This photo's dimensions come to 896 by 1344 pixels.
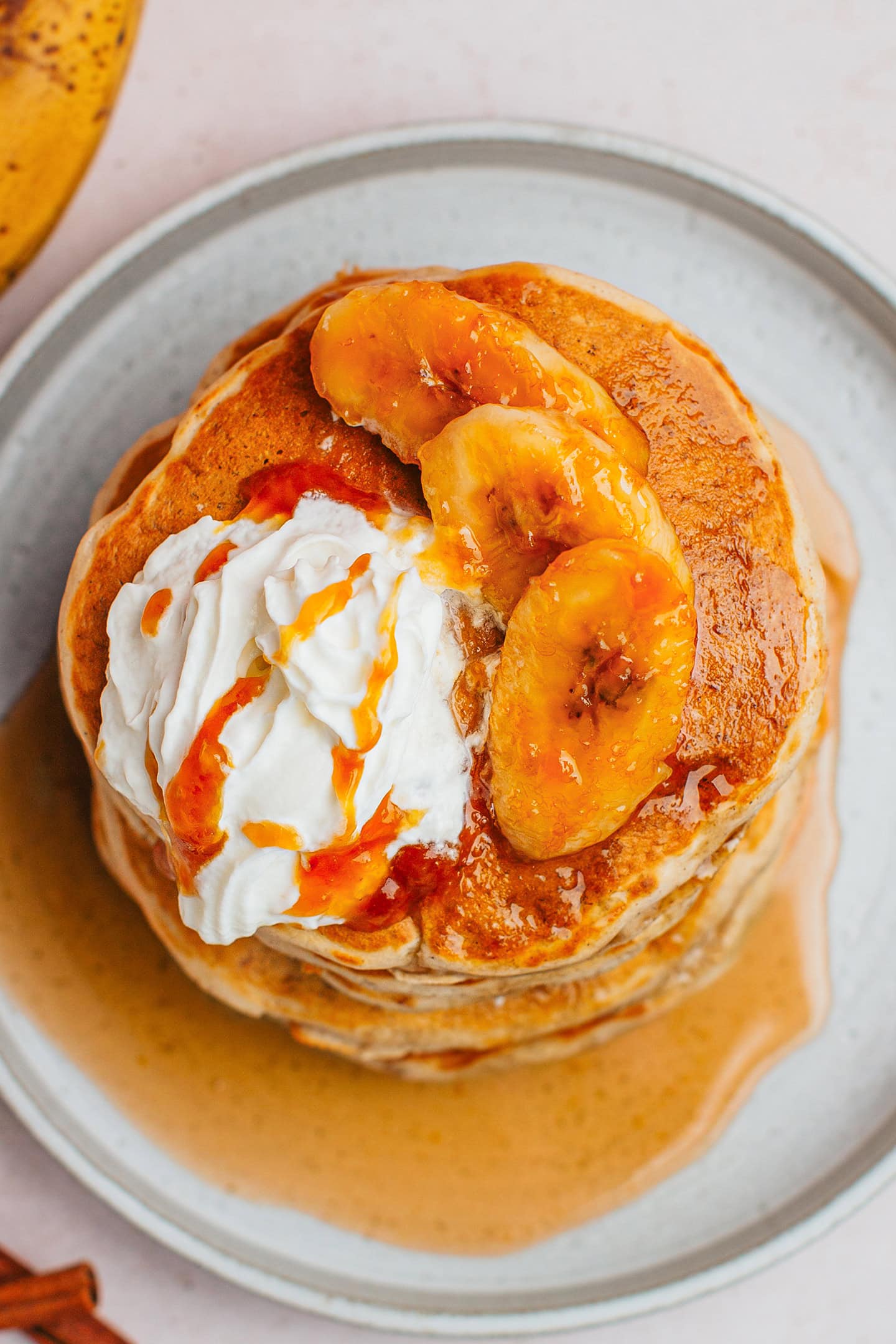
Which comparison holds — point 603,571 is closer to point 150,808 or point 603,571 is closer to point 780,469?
point 780,469

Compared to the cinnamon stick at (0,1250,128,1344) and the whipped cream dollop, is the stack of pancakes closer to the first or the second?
the whipped cream dollop

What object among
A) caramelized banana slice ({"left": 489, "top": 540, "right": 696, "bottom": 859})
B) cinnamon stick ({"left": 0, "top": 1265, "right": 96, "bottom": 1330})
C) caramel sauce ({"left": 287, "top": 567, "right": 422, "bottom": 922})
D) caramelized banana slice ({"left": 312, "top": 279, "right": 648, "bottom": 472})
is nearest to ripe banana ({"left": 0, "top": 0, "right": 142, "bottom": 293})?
caramelized banana slice ({"left": 312, "top": 279, "right": 648, "bottom": 472})

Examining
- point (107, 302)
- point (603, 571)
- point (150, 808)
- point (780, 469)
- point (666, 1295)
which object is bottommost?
point (666, 1295)

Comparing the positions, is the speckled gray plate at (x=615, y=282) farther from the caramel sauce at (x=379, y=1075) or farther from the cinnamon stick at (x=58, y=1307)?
the cinnamon stick at (x=58, y=1307)

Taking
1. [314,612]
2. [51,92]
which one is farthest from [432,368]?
[51,92]

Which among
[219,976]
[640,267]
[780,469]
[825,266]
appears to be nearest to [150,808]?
[219,976]
